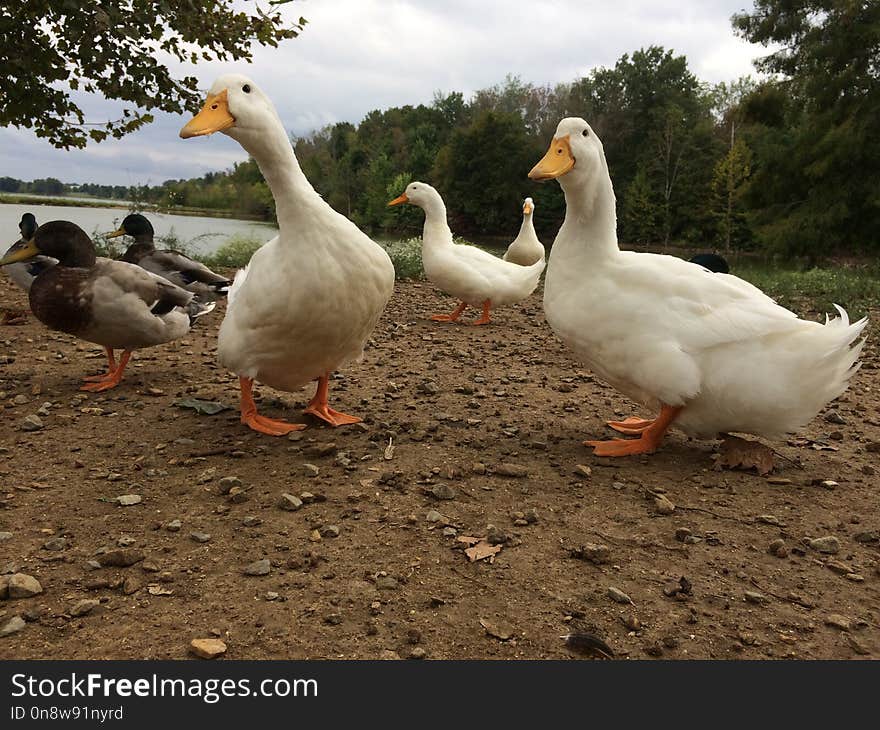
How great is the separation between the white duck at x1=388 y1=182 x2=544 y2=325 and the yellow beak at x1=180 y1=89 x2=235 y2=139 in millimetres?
4585

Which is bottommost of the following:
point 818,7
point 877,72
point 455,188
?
point 455,188

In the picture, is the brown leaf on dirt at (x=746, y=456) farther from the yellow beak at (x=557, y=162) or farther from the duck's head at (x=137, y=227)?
the duck's head at (x=137, y=227)

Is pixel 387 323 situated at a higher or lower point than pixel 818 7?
lower

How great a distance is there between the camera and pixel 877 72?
754 inches

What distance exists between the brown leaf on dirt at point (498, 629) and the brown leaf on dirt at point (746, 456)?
1.82 m

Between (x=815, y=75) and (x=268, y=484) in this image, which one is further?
(x=815, y=75)

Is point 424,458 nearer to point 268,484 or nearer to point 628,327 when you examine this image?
point 268,484

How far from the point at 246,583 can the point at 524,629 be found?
95 cm

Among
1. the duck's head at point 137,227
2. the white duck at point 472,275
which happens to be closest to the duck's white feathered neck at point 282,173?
the white duck at point 472,275

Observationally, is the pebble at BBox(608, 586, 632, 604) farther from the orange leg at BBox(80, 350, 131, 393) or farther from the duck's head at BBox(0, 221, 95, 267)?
the duck's head at BBox(0, 221, 95, 267)

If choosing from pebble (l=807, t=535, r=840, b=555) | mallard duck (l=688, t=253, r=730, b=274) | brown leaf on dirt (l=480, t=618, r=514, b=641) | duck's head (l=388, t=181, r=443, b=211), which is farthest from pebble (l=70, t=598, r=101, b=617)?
duck's head (l=388, t=181, r=443, b=211)

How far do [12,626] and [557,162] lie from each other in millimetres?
3032

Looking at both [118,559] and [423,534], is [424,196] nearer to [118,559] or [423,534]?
[423,534]

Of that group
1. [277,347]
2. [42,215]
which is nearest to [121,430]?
[277,347]
